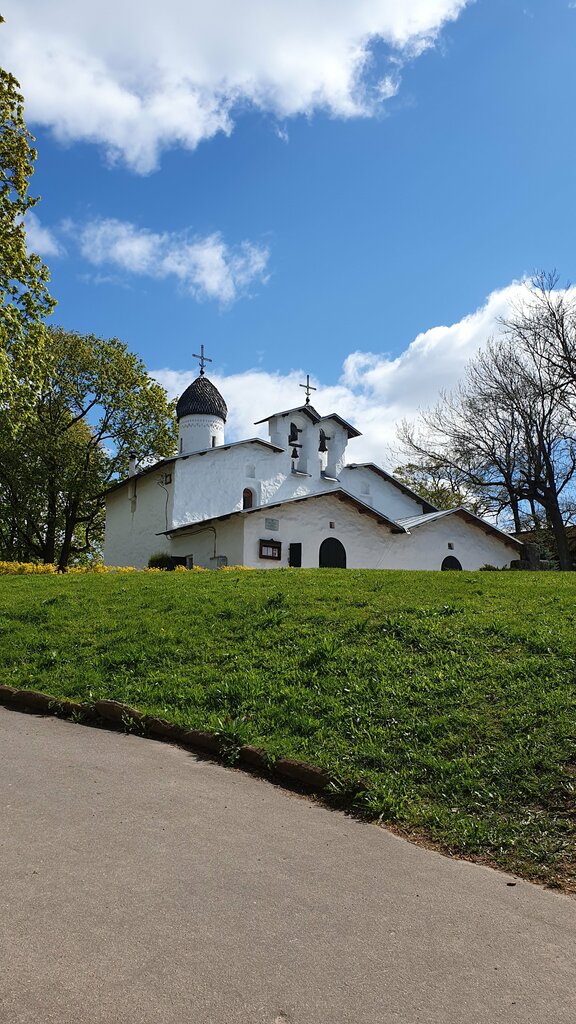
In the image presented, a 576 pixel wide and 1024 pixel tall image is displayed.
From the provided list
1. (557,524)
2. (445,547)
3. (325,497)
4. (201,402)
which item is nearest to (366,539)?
(325,497)

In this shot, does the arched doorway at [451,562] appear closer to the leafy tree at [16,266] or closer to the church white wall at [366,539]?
the church white wall at [366,539]

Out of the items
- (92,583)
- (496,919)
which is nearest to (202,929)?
(496,919)

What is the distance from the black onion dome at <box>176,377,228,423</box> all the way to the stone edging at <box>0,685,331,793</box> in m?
27.4

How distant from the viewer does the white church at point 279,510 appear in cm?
2592

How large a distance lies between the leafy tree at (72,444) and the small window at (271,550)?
588 inches

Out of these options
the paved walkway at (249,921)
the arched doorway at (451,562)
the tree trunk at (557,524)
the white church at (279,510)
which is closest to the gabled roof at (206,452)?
the white church at (279,510)

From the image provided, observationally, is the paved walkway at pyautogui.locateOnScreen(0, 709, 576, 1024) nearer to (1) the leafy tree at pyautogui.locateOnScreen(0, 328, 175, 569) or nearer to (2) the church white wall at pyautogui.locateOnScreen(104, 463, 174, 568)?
(2) the church white wall at pyautogui.locateOnScreen(104, 463, 174, 568)

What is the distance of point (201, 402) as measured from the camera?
35.5 meters

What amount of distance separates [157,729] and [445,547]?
76.9 ft

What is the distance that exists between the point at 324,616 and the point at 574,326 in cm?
2478

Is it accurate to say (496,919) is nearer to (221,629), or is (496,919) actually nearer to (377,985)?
(377,985)

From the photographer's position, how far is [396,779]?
563 centimetres

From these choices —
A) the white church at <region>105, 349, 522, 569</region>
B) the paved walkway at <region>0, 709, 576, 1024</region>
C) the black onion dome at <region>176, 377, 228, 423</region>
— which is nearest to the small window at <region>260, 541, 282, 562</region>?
the white church at <region>105, 349, 522, 569</region>

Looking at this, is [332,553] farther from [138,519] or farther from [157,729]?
[157,729]
